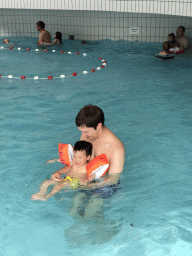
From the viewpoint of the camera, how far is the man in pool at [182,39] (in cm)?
1049

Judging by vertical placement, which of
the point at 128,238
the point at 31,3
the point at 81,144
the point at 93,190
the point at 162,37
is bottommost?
the point at 128,238

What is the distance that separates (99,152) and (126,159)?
100 cm

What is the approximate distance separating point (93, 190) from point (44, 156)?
135cm

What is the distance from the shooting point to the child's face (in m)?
3.50

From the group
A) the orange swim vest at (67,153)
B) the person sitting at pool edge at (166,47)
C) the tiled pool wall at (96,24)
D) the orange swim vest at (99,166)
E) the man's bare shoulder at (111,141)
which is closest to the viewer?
the orange swim vest at (99,166)

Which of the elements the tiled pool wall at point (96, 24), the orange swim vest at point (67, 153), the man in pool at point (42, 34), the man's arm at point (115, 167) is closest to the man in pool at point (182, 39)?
the tiled pool wall at point (96, 24)

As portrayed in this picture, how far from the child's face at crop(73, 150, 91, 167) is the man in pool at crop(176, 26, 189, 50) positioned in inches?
312

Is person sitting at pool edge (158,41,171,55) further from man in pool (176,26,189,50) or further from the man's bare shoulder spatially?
the man's bare shoulder

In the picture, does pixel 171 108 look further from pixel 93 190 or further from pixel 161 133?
pixel 93 190

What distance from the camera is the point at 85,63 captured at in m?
9.91

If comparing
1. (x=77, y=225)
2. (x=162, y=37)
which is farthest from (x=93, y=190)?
(x=162, y=37)

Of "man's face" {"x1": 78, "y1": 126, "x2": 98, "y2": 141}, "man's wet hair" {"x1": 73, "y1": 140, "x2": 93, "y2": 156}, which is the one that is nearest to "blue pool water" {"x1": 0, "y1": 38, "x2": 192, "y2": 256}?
"man's wet hair" {"x1": 73, "y1": 140, "x2": 93, "y2": 156}

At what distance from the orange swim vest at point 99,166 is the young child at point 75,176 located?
161 mm

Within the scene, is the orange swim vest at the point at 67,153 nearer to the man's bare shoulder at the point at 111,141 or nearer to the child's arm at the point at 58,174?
the child's arm at the point at 58,174
